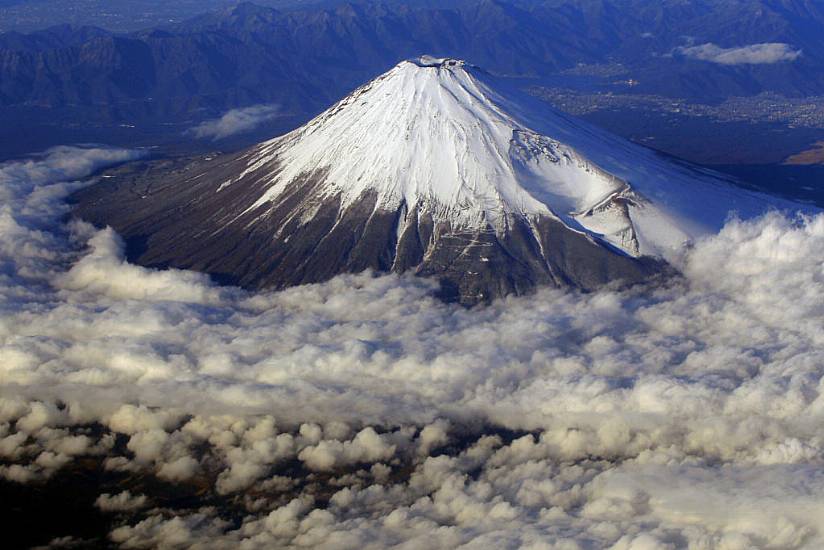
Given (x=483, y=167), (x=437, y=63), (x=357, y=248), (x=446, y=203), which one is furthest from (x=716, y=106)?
(x=357, y=248)

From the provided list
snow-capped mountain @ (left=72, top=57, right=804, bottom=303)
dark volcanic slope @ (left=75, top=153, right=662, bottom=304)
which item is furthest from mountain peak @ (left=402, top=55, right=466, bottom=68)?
dark volcanic slope @ (left=75, top=153, right=662, bottom=304)

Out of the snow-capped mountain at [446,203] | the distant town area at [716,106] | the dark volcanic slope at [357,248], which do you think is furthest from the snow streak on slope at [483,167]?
the distant town area at [716,106]

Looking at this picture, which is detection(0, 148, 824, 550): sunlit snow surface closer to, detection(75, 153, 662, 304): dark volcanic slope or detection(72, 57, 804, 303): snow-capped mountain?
detection(75, 153, 662, 304): dark volcanic slope

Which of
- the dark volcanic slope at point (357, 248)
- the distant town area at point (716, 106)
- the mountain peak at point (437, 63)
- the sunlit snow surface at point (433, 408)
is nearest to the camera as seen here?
the sunlit snow surface at point (433, 408)

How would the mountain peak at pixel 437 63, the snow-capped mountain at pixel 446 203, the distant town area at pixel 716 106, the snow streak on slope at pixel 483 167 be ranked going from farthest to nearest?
the distant town area at pixel 716 106
the mountain peak at pixel 437 63
the snow streak on slope at pixel 483 167
the snow-capped mountain at pixel 446 203

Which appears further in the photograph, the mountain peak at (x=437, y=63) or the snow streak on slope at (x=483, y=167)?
the mountain peak at (x=437, y=63)

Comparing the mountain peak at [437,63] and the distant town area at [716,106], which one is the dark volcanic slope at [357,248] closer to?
the mountain peak at [437,63]

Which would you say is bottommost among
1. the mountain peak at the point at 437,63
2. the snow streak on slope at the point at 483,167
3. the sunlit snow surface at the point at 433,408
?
the sunlit snow surface at the point at 433,408
